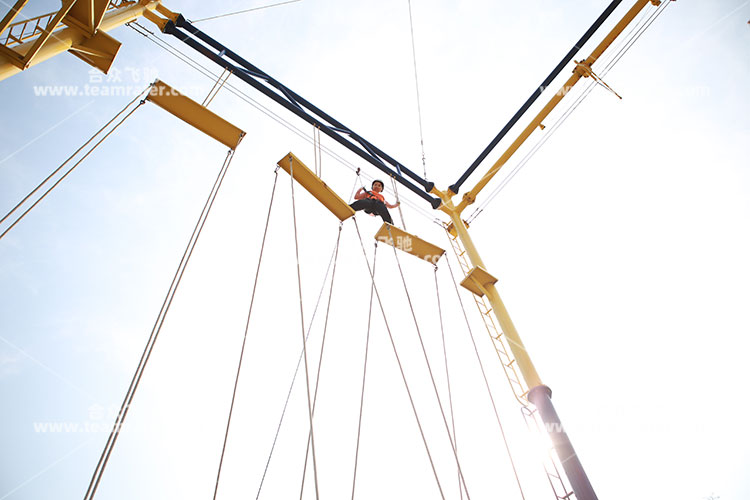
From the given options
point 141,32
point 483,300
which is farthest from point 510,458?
point 141,32

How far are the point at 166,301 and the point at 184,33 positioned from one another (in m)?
5.25

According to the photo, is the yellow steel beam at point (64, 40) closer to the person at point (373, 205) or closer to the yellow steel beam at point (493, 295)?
the person at point (373, 205)

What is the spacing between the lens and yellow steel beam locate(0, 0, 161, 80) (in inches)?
111

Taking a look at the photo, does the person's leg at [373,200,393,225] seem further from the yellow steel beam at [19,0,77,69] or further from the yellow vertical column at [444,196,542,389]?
the yellow steel beam at [19,0,77,69]

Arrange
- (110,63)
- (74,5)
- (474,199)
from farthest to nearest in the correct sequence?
(474,199) < (110,63) < (74,5)

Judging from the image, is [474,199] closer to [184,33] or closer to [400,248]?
[400,248]

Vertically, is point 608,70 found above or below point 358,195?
above

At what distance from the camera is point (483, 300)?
6082 millimetres

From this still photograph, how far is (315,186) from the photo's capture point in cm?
489

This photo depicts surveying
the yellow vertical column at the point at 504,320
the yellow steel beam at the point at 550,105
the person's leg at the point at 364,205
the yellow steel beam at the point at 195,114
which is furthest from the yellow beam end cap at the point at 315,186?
the yellow steel beam at the point at 550,105

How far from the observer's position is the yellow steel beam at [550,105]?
6.96m

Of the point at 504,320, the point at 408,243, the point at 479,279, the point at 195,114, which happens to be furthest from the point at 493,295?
the point at 195,114

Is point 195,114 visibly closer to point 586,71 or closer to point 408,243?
point 408,243

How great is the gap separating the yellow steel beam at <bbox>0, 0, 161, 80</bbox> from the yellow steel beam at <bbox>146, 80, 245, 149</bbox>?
29.5 inches
